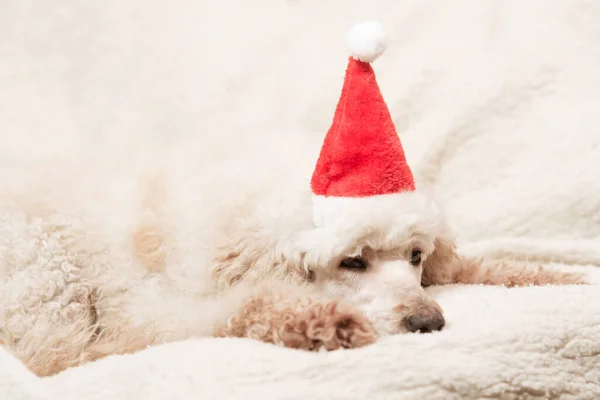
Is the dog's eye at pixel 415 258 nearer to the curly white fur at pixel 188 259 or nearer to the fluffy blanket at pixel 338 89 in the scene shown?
the curly white fur at pixel 188 259

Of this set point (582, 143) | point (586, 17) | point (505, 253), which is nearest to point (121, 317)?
point (505, 253)

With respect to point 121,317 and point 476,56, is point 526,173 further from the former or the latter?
point 121,317

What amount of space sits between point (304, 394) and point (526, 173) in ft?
4.13

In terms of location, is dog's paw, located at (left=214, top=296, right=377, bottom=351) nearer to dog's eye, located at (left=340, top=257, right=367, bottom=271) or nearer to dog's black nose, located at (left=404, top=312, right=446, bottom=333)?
dog's black nose, located at (left=404, top=312, right=446, bottom=333)

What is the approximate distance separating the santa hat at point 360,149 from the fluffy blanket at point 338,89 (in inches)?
20.4

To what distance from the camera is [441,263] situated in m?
1.50

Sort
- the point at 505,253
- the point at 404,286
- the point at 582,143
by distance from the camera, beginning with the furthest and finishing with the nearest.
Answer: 1. the point at 582,143
2. the point at 505,253
3. the point at 404,286

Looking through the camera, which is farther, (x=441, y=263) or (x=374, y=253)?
(x=441, y=263)

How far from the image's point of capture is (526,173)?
1.92 metres

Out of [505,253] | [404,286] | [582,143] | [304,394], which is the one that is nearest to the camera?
[304,394]

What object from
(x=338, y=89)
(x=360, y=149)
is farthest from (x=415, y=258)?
(x=338, y=89)

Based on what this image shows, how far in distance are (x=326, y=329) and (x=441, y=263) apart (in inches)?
21.9

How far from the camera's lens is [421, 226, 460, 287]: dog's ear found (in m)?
1.47

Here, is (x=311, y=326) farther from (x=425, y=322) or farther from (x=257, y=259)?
(x=257, y=259)
